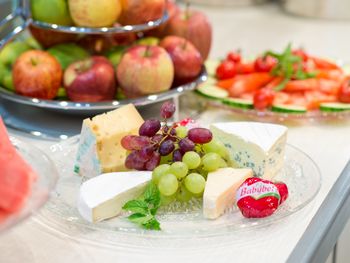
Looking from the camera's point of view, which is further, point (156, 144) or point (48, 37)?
point (48, 37)

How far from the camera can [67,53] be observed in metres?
1.20

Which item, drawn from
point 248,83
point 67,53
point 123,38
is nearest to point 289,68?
point 248,83

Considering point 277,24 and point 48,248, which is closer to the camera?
point 48,248

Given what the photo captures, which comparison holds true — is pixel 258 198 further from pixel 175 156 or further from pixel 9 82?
pixel 9 82

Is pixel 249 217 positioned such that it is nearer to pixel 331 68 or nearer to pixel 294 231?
pixel 294 231

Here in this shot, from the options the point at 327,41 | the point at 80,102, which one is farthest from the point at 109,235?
the point at 327,41

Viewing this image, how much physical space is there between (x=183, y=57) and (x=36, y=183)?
57 centimetres

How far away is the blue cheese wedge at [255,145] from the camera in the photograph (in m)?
0.92

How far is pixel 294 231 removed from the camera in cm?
85

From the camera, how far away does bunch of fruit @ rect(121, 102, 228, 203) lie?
857 millimetres

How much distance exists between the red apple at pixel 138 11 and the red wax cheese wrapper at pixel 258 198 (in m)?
0.45

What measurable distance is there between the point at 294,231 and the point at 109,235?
23 centimetres

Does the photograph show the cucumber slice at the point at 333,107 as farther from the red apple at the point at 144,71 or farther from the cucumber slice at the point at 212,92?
the red apple at the point at 144,71

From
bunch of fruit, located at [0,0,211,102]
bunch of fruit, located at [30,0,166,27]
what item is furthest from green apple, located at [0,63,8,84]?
bunch of fruit, located at [30,0,166,27]
